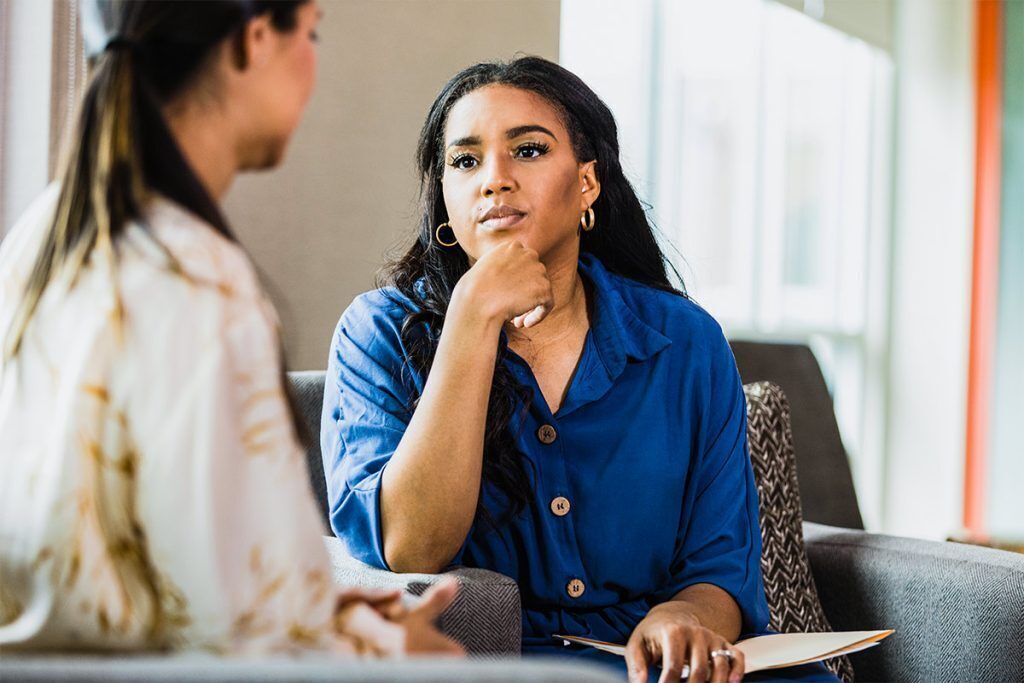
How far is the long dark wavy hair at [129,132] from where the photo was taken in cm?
76

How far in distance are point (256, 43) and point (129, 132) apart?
0.35ft

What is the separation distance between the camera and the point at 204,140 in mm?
803

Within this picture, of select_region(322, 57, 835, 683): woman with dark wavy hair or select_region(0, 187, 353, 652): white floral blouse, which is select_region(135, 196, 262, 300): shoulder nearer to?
select_region(0, 187, 353, 652): white floral blouse

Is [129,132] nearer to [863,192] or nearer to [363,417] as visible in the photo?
[363,417]


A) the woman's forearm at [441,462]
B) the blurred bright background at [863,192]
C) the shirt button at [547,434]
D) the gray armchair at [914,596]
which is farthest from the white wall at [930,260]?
the woman's forearm at [441,462]

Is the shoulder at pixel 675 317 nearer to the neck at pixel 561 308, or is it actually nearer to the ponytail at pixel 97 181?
the neck at pixel 561 308

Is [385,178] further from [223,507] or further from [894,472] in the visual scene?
[894,472]

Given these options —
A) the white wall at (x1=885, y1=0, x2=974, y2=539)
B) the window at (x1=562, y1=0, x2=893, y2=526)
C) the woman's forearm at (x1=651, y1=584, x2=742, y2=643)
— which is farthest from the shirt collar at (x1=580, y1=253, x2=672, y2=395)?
the white wall at (x1=885, y1=0, x2=974, y2=539)

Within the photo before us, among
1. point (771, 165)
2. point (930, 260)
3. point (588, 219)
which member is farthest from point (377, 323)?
point (930, 260)

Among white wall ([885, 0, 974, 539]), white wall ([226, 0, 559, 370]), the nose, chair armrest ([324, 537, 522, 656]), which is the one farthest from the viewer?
white wall ([885, 0, 974, 539])

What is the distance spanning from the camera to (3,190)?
1834 mm

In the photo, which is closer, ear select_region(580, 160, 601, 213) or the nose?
the nose

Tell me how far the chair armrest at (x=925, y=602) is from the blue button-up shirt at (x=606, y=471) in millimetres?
421

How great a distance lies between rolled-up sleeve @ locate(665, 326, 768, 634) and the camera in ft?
Result: 5.23
